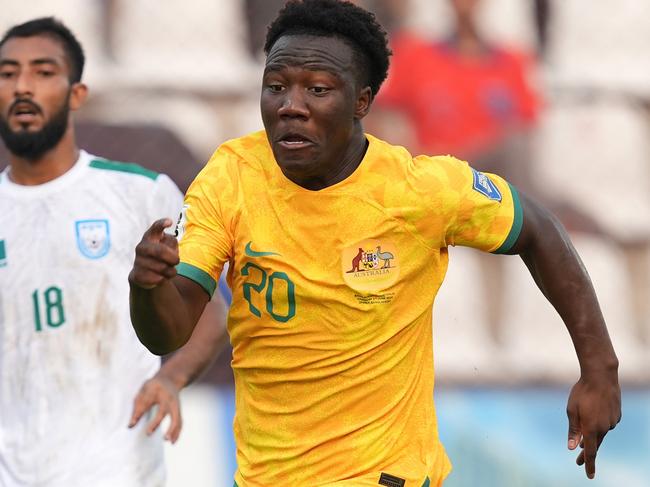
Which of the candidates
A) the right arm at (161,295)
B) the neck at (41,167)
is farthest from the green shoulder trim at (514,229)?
the neck at (41,167)

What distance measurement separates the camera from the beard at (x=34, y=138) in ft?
17.0

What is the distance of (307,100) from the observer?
3750mm

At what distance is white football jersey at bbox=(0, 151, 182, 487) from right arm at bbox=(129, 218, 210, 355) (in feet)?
4.72

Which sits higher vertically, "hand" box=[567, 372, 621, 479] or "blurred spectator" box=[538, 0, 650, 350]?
"blurred spectator" box=[538, 0, 650, 350]

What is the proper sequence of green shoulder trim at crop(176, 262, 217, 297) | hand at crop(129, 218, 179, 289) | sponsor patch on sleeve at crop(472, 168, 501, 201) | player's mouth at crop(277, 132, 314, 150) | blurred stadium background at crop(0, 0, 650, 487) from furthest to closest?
blurred stadium background at crop(0, 0, 650, 487), sponsor patch on sleeve at crop(472, 168, 501, 201), player's mouth at crop(277, 132, 314, 150), green shoulder trim at crop(176, 262, 217, 297), hand at crop(129, 218, 179, 289)

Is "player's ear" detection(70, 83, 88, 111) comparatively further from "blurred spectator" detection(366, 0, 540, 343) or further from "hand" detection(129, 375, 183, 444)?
"blurred spectator" detection(366, 0, 540, 343)

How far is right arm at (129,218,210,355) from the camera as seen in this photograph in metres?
3.28

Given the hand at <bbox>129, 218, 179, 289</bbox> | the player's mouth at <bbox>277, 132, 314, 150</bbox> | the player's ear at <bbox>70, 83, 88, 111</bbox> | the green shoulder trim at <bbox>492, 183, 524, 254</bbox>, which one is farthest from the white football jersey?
the hand at <bbox>129, 218, 179, 289</bbox>

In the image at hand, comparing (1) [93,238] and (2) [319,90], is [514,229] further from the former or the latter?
(1) [93,238]

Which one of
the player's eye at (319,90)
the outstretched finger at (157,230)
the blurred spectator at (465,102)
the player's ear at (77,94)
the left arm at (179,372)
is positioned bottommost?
the left arm at (179,372)

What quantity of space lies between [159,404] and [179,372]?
0.16 m

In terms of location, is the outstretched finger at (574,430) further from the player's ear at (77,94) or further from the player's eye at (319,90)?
the player's ear at (77,94)

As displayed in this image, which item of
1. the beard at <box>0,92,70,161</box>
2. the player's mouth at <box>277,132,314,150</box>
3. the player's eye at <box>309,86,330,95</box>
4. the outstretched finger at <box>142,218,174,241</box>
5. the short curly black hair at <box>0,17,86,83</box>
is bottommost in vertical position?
the outstretched finger at <box>142,218,174,241</box>

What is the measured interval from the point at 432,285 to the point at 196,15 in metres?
4.06
